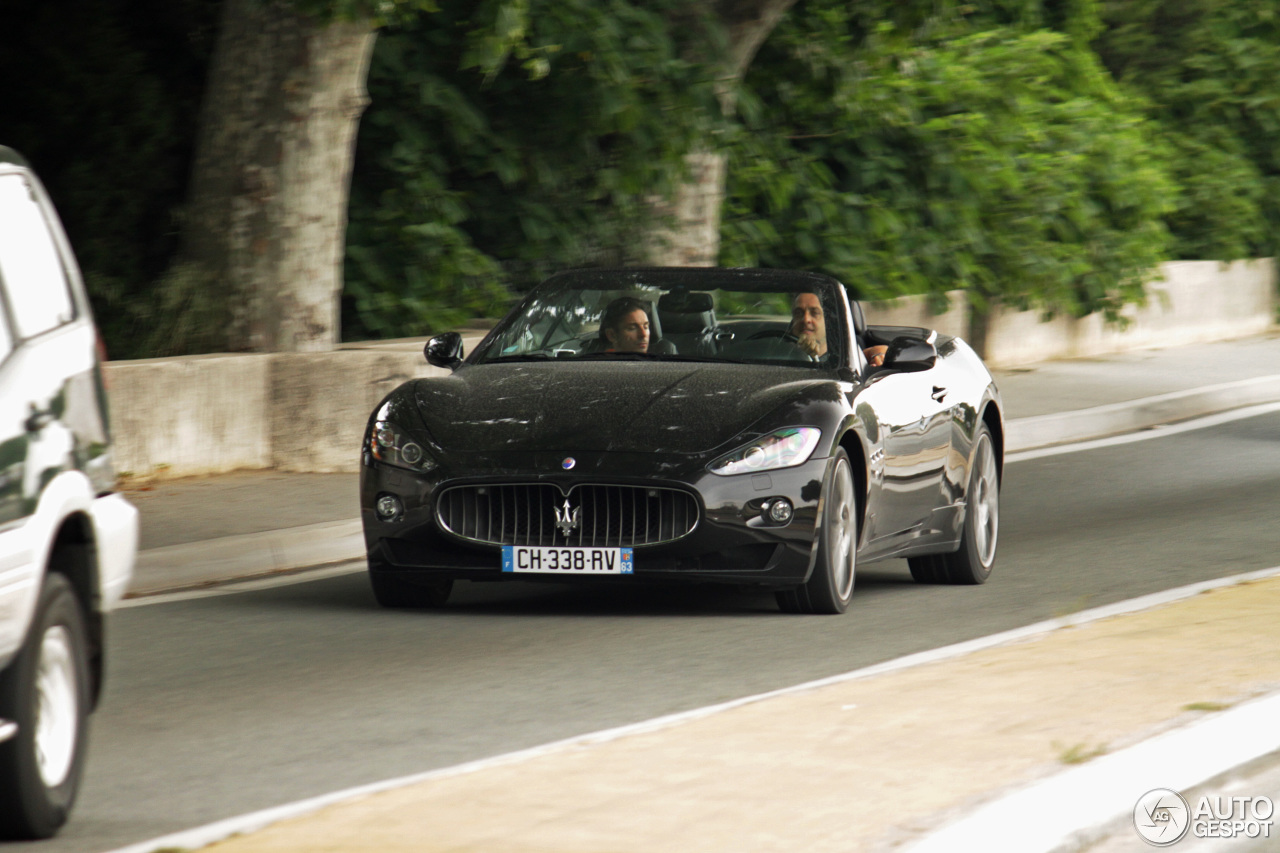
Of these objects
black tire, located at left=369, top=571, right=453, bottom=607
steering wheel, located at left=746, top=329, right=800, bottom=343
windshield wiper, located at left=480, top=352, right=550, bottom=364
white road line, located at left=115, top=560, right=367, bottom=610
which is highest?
steering wheel, located at left=746, top=329, right=800, bottom=343

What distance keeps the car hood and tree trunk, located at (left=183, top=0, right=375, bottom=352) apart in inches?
209

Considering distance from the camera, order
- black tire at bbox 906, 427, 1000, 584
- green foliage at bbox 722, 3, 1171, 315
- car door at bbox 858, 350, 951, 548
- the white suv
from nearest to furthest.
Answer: the white suv → car door at bbox 858, 350, 951, 548 → black tire at bbox 906, 427, 1000, 584 → green foliage at bbox 722, 3, 1171, 315

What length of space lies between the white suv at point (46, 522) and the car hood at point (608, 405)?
2.72m

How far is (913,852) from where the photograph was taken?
4734 mm

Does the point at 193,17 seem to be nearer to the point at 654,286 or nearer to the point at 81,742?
the point at 654,286

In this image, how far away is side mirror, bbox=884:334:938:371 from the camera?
960cm

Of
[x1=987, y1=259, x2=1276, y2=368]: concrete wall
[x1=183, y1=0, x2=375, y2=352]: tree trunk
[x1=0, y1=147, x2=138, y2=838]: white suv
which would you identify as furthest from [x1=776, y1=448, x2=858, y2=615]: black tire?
[x1=987, y1=259, x2=1276, y2=368]: concrete wall

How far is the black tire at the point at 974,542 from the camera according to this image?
1054 cm

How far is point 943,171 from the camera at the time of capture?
23.6 meters

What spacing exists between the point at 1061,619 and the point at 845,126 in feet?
44.1

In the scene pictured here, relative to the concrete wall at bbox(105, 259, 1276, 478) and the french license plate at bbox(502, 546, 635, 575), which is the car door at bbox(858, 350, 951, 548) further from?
the concrete wall at bbox(105, 259, 1276, 478)

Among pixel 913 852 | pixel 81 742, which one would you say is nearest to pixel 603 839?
pixel 913 852

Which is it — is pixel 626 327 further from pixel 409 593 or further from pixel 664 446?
pixel 409 593

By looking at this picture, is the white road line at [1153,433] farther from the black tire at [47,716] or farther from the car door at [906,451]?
the black tire at [47,716]
